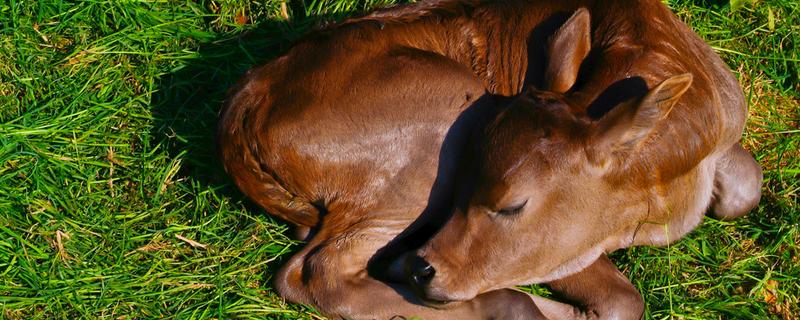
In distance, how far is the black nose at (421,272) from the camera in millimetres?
5660

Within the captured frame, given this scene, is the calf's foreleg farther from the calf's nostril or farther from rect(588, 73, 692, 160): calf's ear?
rect(588, 73, 692, 160): calf's ear

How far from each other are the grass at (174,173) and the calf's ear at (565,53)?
114 cm

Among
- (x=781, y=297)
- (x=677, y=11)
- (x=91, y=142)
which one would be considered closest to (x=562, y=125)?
(x=781, y=297)

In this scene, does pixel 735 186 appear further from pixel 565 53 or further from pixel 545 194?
pixel 545 194

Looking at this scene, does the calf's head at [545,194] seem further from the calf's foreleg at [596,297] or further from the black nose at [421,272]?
the calf's foreleg at [596,297]

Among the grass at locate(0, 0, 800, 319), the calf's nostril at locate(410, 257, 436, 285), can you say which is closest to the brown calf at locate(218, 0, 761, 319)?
the calf's nostril at locate(410, 257, 436, 285)

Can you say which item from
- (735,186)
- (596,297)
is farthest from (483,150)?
(735,186)

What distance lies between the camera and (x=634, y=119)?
532 cm

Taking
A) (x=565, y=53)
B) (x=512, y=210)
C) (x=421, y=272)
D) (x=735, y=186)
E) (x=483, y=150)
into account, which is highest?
(x=565, y=53)

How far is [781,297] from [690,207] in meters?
0.71

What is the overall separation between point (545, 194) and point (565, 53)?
2.66 ft

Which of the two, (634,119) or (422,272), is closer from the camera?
(634,119)

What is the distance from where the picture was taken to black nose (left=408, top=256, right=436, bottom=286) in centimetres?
566

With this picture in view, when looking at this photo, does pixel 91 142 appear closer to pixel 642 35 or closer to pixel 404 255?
pixel 404 255
